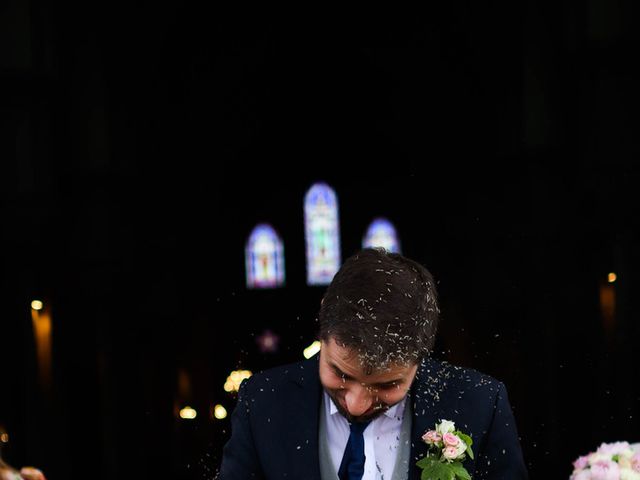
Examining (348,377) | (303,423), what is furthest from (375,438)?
(348,377)

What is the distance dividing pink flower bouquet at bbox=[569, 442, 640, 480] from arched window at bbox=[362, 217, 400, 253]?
15.7 meters

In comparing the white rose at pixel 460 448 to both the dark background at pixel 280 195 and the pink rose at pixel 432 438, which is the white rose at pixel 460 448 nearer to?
the pink rose at pixel 432 438

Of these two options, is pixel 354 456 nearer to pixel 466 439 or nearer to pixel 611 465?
pixel 466 439

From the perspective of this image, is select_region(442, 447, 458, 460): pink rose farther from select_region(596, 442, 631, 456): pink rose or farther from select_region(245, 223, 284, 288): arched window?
select_region(245, 223, 284, 288): arched window

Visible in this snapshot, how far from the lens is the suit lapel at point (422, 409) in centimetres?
285

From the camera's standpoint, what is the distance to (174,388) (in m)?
14.1

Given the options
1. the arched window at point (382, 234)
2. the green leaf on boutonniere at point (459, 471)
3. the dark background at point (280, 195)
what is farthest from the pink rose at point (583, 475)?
the arched window at point (382, 234)

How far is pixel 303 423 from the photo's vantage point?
2922mm

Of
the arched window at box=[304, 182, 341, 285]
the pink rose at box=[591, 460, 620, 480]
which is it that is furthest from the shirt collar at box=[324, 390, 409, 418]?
the arched window at box=[304, 182, 341, 285]

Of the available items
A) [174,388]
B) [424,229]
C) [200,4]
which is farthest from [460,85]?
[174,388]

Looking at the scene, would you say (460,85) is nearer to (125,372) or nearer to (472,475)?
(125,372)

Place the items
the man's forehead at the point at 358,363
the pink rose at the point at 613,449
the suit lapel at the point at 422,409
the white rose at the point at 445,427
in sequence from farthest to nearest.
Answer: the pink rose at the point at 613,449 < the suit lapel at the point at 422,409 < the white rose at the point at 445,427 < the man's forehead at the point at 358,363

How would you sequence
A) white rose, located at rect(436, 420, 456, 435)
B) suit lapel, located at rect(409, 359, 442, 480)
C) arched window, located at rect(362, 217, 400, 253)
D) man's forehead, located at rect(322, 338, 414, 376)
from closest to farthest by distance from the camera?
man's forehead, located at rect(322, 338, 414, 376)
white rose, located at rect(436, 420, 456, 435)
suit lapel, located at rect(409, 359, 442, 480)
arched window, located at rect(362, 217, 400, 253)

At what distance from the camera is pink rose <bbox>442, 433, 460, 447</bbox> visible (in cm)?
268
